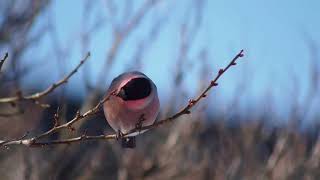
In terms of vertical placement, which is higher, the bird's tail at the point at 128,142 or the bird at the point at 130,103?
the bird at the point at 130,103

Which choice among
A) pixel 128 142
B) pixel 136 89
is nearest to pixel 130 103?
pixel 136 89

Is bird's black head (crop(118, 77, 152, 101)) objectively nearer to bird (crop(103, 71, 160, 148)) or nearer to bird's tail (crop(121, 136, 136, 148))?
bird (crop(103, 71, 160, 148))

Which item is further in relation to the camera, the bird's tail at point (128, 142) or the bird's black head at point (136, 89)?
the bird's tail at point (128, 142)

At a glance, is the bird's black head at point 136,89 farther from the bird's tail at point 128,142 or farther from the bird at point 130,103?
the bird's tail at point 128,142

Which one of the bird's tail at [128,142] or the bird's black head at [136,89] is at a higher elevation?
the bird's black head at [136,89]

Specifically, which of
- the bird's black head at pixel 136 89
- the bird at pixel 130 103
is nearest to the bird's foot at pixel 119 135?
the bird at pixel 130 103

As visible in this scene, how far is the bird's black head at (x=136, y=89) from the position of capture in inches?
76.0

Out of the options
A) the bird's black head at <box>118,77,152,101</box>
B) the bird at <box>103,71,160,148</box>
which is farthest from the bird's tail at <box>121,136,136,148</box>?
the bird's black head at <box>118,77,152,101</box>

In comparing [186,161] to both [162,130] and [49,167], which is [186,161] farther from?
[49,167]

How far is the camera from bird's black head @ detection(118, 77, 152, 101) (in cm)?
193

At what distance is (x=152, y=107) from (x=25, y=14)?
253 centimetres

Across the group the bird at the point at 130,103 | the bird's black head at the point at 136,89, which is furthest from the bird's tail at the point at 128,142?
the bird's black head at the point at 136,89

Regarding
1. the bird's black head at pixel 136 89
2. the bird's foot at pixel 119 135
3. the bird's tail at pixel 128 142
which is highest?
the bird's black head at pixel 136 89

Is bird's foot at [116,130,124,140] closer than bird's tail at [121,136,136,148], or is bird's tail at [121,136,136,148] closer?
bird's foot at [116,130,124,140]
